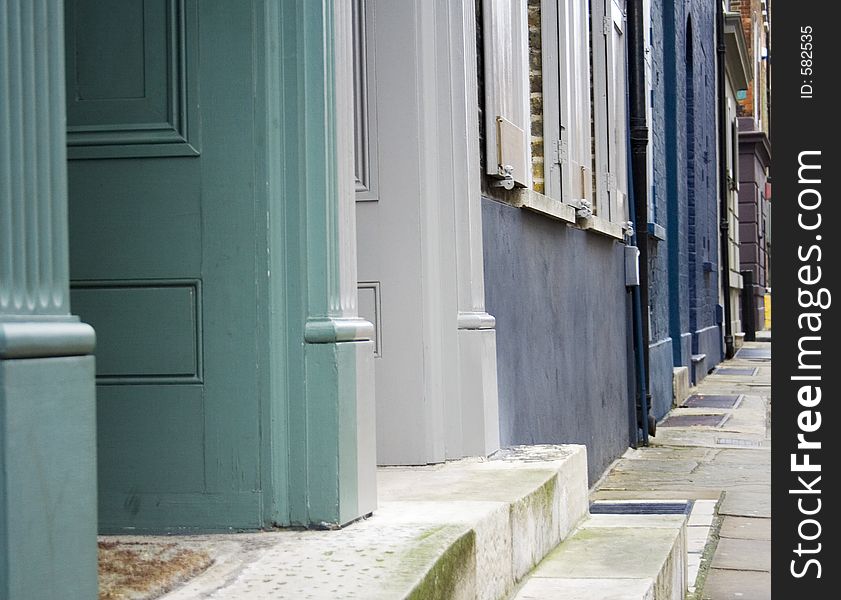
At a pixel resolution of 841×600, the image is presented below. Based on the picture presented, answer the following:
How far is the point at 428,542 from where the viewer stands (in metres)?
3.10

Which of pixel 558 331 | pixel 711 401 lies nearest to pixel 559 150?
pixel 558 331

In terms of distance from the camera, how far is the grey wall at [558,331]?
5762mm

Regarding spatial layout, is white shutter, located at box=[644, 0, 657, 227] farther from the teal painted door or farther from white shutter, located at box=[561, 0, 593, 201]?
the teal painted door

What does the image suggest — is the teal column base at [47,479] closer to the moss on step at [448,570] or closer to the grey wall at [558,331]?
the moss on step at [448,570]

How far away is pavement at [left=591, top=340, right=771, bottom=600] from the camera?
5595 millimetres

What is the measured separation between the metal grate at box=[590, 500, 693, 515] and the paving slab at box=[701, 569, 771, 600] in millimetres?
849

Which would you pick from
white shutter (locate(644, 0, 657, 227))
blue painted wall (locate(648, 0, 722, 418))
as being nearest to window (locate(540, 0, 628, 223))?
white shutter (locate(644, 0, 657, 227))

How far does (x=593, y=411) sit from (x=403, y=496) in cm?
A: 446

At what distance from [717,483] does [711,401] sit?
5.57 meters

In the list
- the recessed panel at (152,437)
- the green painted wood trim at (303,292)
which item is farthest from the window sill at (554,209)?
the recessed panel at (152,437)

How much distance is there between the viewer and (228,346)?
328 centimetres

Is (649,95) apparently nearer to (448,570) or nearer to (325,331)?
(325,331)

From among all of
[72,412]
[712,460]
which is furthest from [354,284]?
[712,460]
